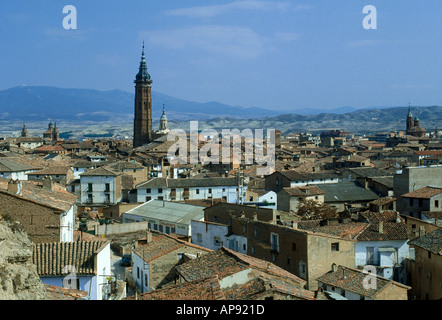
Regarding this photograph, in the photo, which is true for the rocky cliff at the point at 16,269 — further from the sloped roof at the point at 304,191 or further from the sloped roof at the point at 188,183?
the sloped roof at the point at 188,183

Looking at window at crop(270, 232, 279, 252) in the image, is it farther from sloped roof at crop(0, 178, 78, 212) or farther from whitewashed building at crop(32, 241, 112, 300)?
whitewashed building at crop(32, 241, 112, 300)

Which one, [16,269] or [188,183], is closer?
[16,269]

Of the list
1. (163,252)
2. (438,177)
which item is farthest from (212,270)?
(438,177)

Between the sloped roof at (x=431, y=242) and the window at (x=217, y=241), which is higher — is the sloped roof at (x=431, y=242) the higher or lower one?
the higher one

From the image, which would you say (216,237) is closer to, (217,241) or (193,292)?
(217,241)

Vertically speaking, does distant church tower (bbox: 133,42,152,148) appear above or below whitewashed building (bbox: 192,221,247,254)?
above

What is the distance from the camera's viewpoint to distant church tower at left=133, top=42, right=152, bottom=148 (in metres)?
116

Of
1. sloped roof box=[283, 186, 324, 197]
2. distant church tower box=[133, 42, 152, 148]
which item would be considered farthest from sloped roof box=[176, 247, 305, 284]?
distant church tower box=[133, 42, 152, 148]

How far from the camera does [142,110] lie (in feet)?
386

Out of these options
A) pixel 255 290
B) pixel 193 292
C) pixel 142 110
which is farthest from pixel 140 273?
pixel 142 110

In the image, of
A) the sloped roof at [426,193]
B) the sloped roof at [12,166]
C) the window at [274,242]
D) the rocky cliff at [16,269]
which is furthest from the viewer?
the sloped roof at [12,166]

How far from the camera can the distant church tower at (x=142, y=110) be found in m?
116

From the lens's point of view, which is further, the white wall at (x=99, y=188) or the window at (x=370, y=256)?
the white wall at (x=99, y=188)

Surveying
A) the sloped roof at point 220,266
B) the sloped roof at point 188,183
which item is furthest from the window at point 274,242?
the sloped roof at point 188,183
